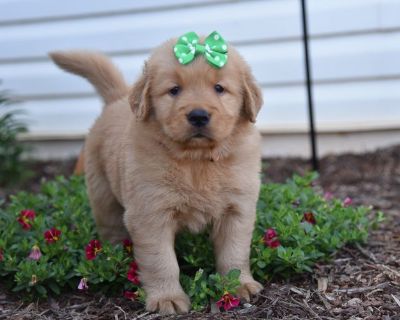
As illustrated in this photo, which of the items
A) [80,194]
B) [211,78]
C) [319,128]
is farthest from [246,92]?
[319,128]

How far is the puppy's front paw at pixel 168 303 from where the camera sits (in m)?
3.31

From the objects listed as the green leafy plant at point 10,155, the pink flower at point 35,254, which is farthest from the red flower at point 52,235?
the green leafy plant at point 10,155

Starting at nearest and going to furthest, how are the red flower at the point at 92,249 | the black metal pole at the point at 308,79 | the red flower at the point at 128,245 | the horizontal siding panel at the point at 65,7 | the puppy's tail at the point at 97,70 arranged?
1. the red flower at the point at 92,249
2. the red flower at the point at 128,245
3. the puppy's tail at the point at 97,70
4. the black metal pole at the point at 308,79
5. the horizontal siding panel at the point at 65,7

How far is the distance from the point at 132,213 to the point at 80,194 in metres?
1.53

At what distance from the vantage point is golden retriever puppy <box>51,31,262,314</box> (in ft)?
10.5

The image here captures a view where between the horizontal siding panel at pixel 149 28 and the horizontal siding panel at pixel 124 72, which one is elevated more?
the horizontal siding panel at pixel 149 28

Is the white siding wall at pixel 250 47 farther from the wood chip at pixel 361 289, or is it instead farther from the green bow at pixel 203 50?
the green bow at pixel 203 50

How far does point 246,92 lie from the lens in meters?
3.39

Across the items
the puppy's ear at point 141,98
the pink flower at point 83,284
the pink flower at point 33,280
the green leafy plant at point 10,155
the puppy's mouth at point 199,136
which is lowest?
the pink flower at point 83,284

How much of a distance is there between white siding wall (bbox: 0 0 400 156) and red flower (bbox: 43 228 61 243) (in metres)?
3.34

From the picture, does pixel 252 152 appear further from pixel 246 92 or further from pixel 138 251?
pixel 138 251

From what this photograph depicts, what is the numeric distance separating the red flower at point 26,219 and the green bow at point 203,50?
5.36 feet

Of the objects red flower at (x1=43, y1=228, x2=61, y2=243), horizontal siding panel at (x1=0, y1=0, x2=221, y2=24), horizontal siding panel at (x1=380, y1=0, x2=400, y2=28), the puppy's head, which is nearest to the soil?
red flower at (x1=43, y1=228, x2=61, y2=243)

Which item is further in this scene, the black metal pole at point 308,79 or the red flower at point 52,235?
the black metal pole at point 308,79
